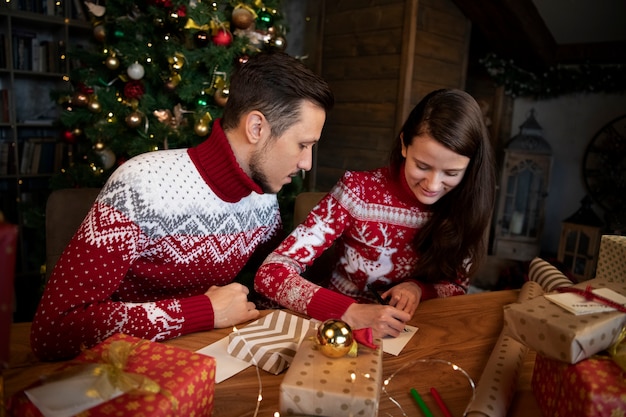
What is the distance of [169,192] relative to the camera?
1185 millimetres

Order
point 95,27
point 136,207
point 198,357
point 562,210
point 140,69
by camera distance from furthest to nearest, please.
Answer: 1. point 562,210
2. point 95,27
3. point 140,69
4. point 136,207
5. point 198,357

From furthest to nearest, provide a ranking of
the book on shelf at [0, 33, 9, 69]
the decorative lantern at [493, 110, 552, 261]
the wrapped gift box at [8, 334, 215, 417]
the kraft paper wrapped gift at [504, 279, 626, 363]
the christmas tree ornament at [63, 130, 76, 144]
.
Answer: the decorative lantern at [493, 110, 552, 261]
the book on shelf at [0, 33, 9, 69]
the christmas tree ornament at [63, 130, 76, 144]
the kraft paper wrapped gift at [504, 279, 626, 363]
the wrapped gift box at [8, 334, 215, 417]

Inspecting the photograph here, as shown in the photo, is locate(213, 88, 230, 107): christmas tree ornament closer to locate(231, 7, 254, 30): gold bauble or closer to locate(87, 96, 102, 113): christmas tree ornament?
locate(231, 7, 254, 30): gold bauble

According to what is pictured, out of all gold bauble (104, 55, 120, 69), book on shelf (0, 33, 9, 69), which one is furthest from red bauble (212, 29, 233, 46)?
book on shelf (0, 33, 9, 69)

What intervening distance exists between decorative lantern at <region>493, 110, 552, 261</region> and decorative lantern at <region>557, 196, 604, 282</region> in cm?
44

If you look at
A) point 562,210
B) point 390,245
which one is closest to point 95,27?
point 390,245

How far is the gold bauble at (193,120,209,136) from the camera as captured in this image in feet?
7.14

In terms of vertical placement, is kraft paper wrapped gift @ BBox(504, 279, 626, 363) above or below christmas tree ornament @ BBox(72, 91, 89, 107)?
below

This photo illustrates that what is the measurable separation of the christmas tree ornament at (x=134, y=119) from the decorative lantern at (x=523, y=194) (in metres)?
3.26

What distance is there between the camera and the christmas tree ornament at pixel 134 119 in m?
2.24

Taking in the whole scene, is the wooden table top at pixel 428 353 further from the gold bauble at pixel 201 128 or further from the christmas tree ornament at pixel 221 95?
the christmas tree ornament at pixel 221 95

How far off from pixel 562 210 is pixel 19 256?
189 inches

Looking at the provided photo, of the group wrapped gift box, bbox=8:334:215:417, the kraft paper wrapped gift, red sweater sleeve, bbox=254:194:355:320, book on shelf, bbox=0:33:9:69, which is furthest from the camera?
book on shelf, bbox=0:33:9:69

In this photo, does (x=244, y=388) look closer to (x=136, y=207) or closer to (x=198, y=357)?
(x=198, y=357)
